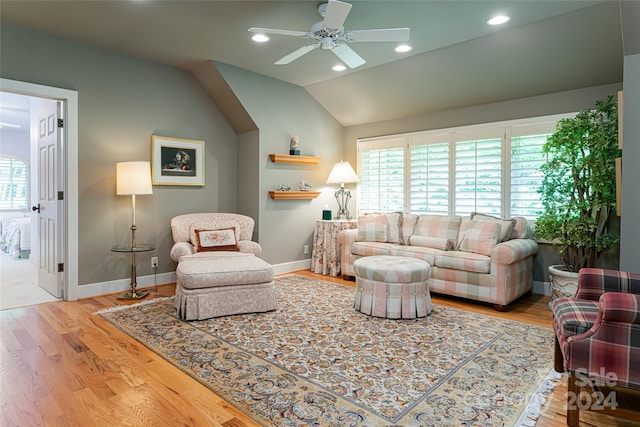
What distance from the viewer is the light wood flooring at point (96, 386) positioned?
1902mm

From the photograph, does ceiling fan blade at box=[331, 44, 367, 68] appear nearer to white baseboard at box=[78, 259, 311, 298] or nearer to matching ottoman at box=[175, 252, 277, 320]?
matching ottoman at box=[175, 252, 277, 320]

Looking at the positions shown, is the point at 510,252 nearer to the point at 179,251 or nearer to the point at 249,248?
the point at 249,248

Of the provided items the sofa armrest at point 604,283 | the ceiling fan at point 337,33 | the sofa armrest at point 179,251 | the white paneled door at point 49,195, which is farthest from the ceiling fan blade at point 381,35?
the white paneled door at point 49,195

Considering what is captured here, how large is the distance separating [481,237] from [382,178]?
2111 millimetres

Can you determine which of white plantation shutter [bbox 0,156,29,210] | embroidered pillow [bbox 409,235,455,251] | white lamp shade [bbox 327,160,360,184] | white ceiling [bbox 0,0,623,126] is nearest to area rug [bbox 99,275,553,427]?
embroidered pillow [bbox 409,235,455,251]

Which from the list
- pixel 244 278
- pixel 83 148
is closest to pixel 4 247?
pixel 83 148

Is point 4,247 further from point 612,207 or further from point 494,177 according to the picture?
A: point 612,207

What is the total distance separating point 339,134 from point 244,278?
3.60 meters

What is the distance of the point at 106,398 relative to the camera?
2.09 meters

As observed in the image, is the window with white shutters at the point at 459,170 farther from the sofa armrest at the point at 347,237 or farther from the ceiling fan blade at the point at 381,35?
the ceiling fan blade at the point at 381,35

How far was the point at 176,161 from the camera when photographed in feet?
15.8

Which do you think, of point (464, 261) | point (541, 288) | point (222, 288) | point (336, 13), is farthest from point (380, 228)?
point (336, 13)

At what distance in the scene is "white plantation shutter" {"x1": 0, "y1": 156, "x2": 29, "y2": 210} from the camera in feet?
28.2

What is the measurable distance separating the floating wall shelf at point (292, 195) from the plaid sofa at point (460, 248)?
2.90ft
